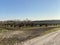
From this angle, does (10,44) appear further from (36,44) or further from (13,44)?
(36,44)

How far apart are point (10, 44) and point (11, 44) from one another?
0.35ft

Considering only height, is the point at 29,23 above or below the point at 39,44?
below

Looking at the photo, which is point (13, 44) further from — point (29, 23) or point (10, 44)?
point (29, 23)

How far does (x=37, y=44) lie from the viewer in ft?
42.7

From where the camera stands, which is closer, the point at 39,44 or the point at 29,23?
the point at 39,44

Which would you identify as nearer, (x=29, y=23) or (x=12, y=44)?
(x=12, y=44)

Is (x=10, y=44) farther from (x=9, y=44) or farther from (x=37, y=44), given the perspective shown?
(x=37, y=44)

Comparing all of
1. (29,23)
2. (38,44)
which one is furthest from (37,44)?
(29,23)

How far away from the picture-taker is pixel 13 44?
12.4 metres

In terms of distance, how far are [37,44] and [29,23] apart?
4725 centimetres

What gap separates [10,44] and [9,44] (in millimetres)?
100

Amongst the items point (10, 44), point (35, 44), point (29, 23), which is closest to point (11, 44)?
point (10, 44)

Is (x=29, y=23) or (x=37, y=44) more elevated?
(x=37, y=44)

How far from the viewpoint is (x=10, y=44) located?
1254 centimetres
